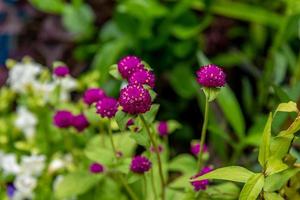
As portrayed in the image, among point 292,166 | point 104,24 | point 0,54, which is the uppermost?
point 292,166

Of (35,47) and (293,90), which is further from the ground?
(293,90)

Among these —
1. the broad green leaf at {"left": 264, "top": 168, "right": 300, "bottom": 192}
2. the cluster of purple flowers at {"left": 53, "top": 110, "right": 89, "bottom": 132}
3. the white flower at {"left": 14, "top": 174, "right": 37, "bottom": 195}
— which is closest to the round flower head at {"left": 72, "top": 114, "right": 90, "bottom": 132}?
the cluster of purple flowers at {"left": 53, "top": 110, "right": 89, "bottom": 132}

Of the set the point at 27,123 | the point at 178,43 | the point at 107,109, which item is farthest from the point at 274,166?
the point at 178,43

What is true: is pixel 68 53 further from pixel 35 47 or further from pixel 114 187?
pixel 114 187

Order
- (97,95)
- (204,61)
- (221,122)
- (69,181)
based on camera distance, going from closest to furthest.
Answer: (97,95) → (69,181) → (204,61) → (221,122)

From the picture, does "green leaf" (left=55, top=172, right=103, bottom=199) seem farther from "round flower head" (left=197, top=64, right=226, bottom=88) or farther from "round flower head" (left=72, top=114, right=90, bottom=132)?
"round flower head" (left=197, top=64, right=226, bottom=88)

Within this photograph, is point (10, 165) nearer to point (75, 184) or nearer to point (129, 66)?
point (75, 184)

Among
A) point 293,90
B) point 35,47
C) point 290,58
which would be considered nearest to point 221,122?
point 290,58
